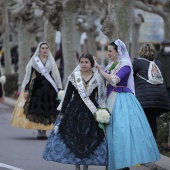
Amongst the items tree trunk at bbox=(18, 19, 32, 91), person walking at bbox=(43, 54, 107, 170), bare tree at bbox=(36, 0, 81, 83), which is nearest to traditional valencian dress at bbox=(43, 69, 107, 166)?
person walking at bbox=(43, 54, 107, 170)

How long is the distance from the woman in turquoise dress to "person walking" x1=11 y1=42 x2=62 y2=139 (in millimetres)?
4554

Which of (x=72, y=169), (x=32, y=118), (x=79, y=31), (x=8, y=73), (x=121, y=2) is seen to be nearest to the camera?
(x=72, y=169)

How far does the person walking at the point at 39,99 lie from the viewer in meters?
14.9

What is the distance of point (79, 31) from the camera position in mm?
41812

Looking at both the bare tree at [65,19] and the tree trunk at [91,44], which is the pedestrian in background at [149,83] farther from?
the tree trunk at [91,44]

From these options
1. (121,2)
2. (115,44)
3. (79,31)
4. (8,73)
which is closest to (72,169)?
(115,44)

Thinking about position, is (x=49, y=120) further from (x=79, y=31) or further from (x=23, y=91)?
(x=79, y=31)

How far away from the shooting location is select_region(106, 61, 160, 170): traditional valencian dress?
998cm

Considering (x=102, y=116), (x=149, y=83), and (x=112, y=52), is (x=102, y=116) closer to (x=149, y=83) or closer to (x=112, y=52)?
(x=112, y=52)

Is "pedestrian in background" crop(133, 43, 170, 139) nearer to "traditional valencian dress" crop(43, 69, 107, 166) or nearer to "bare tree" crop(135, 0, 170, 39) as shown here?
"traditional valencian dress" crop(43, 69, 107, 166)

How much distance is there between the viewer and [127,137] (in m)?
10.0

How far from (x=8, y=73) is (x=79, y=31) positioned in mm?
11927

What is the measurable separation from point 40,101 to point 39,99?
40 mm

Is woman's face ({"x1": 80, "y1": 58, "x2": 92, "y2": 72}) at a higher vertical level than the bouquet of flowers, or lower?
higher
